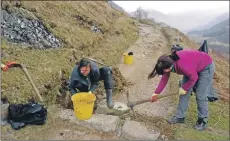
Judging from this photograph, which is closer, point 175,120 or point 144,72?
point 175,120

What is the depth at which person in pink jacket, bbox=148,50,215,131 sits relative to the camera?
18.0ft

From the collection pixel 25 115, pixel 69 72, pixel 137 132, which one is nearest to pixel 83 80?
pixel 25 115

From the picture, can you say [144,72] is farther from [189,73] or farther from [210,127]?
[189,73]

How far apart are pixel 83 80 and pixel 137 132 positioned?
4.63 ft

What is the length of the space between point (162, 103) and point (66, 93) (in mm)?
2310

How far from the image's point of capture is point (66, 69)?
349 inches

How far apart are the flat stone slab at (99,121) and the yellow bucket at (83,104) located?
0.09 m

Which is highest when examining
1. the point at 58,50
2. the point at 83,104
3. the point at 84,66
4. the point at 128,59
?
the point at 84,66

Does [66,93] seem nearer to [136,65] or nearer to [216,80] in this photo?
[136,65]

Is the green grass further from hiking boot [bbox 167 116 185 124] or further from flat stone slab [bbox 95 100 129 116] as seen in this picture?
flat stone slab [bbox 95 100 129 116]

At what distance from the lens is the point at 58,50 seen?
32.8 ft

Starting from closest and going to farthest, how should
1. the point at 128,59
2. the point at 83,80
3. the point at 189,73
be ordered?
the point at 189,73 < the point at 83,80 < the point at 128,59

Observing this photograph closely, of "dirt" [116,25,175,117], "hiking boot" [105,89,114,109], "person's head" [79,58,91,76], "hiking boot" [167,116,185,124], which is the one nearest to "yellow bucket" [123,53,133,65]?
"dirt" [116,25,175,117]

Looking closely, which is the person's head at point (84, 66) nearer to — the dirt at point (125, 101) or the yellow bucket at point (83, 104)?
the yellow bucket at point (83, 104)
